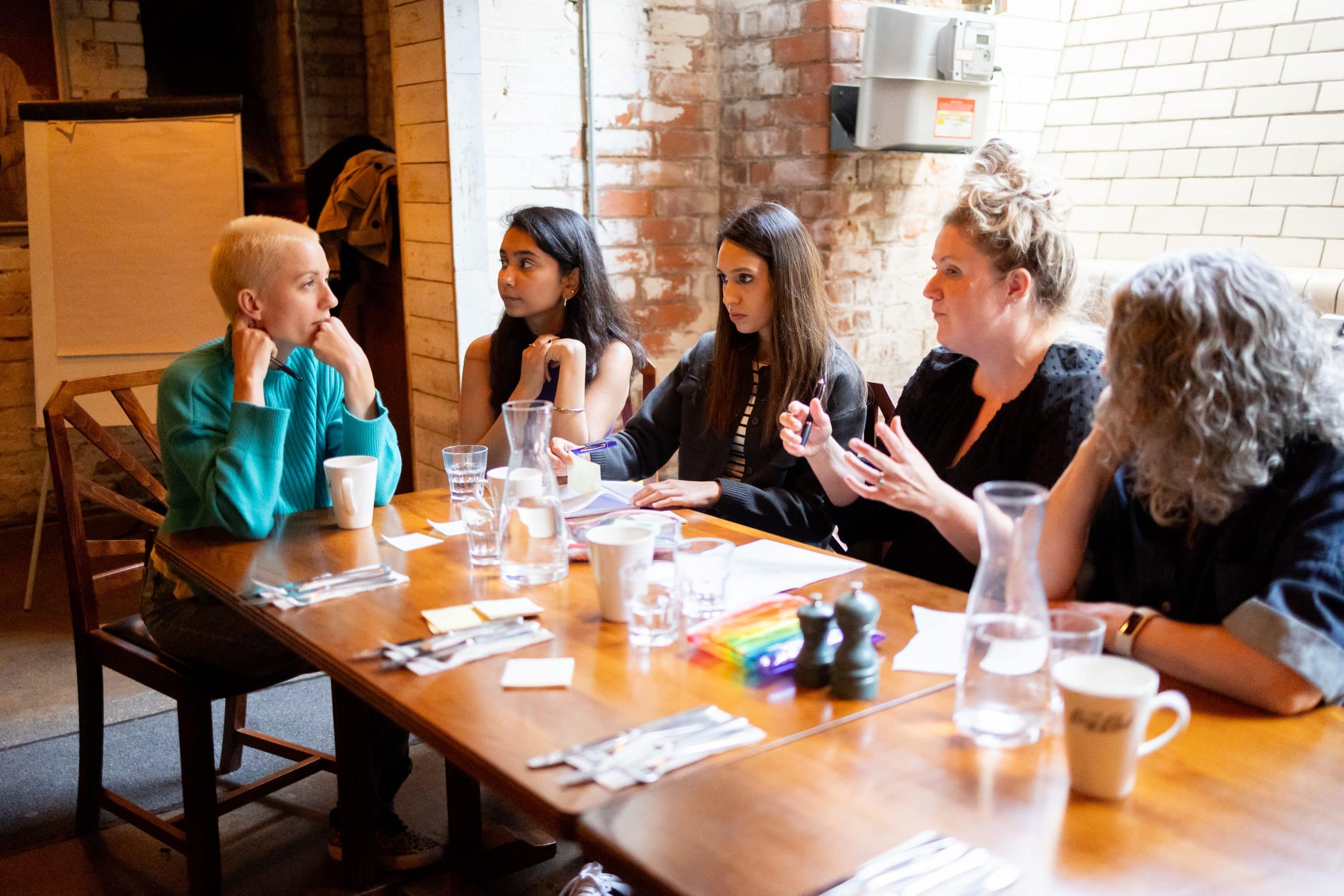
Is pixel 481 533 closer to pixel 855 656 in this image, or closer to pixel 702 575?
pixel 702 575

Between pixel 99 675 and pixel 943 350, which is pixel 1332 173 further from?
pixel 99 675

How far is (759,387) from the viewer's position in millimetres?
2562

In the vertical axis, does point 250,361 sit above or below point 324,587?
above

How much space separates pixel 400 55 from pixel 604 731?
2.70 m

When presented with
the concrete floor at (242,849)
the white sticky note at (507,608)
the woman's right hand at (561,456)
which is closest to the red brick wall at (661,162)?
the woman's right hand at (561,456)

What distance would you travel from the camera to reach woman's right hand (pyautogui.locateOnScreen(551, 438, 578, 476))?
7.16ft

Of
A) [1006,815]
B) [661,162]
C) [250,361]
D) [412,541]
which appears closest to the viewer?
[1006,815]

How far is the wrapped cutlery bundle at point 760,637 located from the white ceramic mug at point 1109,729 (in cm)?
33

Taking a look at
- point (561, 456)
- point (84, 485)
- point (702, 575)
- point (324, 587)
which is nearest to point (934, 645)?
point (702, 575)

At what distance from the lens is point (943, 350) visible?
7.34ft

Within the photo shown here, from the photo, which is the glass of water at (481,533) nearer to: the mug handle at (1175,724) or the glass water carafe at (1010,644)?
the glass water carafe at (1010,644)

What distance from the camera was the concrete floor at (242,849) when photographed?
221cm

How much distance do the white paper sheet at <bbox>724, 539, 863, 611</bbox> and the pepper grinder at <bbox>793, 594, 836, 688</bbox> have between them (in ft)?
0.71

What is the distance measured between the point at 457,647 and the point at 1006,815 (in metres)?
0.71
